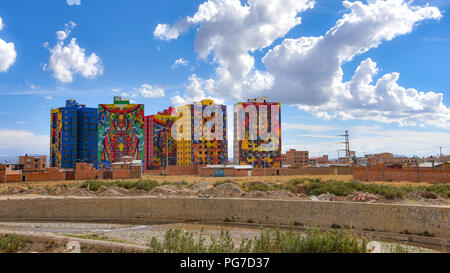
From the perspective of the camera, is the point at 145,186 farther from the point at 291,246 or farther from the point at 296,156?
the point at 296,156

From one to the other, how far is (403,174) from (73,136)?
92601 mm

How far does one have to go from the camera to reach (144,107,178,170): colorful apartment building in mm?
105062

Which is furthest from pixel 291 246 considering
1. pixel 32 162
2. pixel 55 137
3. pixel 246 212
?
pixel 55 137

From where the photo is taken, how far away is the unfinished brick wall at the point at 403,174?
35.5 meters

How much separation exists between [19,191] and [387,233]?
3426 centimetres

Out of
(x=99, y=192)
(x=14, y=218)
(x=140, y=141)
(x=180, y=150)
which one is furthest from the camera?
(x=180, y=150)

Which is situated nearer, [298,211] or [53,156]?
[298,211]

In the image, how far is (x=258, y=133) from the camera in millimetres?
106312

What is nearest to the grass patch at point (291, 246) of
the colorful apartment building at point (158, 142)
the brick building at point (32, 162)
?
the brick building at point (32, 162)

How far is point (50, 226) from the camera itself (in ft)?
69.8

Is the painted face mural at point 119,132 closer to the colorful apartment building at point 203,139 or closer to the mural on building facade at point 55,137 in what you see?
the colorful apartment building at point 203,139
